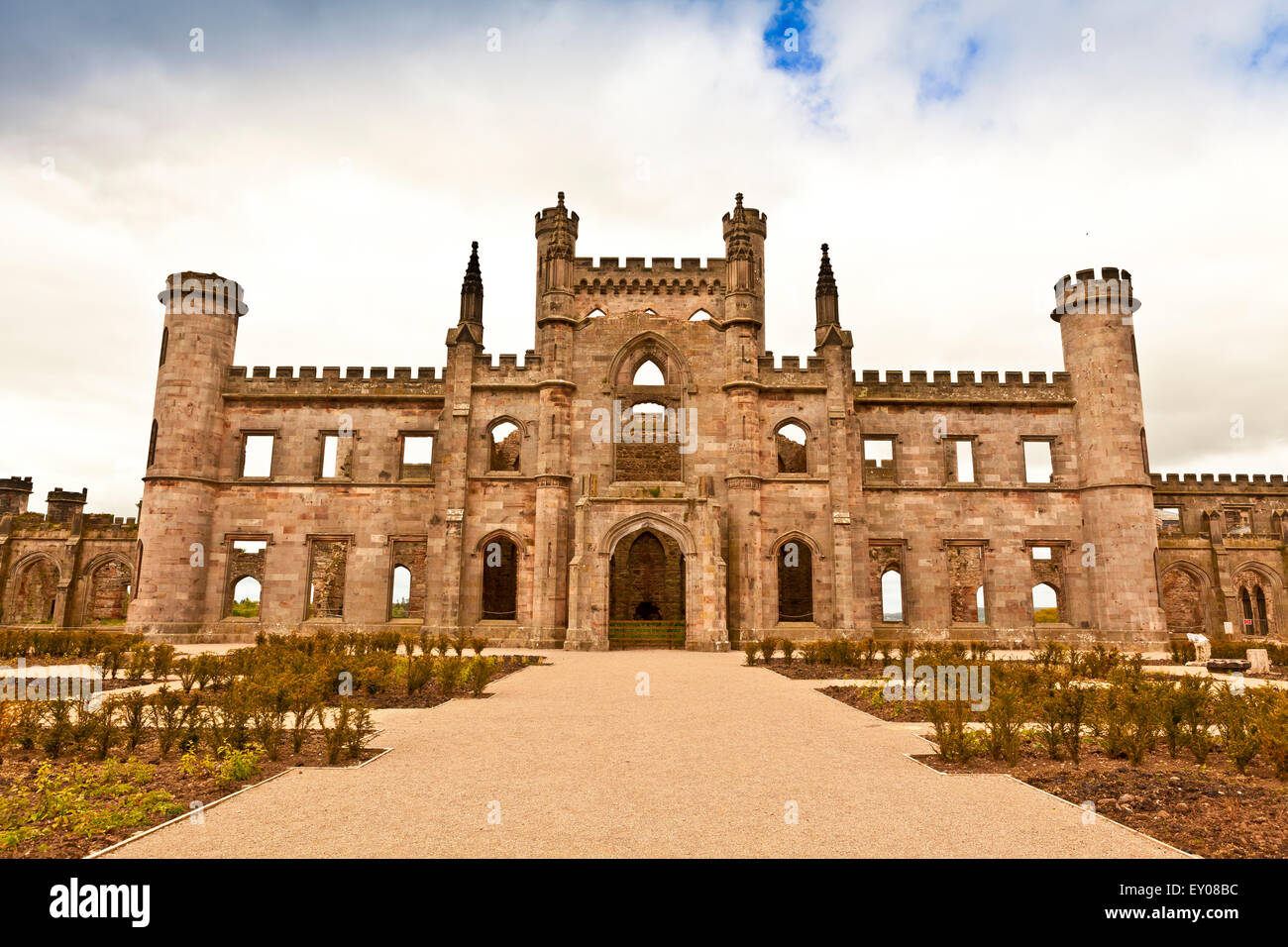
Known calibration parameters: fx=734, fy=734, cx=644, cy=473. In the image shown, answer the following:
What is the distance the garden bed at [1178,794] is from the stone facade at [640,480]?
16.6 m

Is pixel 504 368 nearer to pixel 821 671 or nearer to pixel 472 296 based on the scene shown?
pixel 472 296

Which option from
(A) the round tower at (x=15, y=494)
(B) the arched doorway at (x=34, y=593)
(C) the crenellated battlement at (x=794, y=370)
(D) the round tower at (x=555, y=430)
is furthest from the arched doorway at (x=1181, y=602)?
(A) the round tower at (x=15, y=494)

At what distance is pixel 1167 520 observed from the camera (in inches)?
1526

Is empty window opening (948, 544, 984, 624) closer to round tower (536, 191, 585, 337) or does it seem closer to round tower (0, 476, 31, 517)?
round tower (536, 191, 585, 337)

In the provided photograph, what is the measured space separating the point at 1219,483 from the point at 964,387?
1667cm

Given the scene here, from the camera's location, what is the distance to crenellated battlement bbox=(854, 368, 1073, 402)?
28.2m

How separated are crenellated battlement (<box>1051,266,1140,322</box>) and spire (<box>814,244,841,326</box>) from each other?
872 centimetres

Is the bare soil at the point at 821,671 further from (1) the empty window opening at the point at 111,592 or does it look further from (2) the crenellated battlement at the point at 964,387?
(1) the empty window opening at the point at 111,592

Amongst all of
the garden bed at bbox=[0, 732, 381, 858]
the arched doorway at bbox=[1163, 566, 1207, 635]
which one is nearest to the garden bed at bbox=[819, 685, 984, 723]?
the garden bed at bbox=[0, 732, 381, 858]

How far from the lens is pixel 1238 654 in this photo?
1966 centimetres

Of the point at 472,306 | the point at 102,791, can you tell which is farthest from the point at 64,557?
the point at 102,791

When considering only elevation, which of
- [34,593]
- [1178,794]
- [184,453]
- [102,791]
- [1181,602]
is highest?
[184,453]
